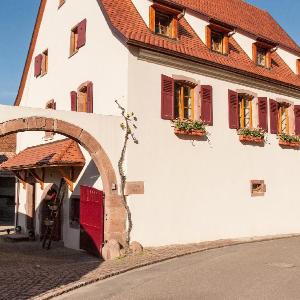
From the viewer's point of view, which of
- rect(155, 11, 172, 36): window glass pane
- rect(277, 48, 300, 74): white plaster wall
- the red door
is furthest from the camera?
rect(277, 48, 300, 74): white plaster wall

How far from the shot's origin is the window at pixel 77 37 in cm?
1557

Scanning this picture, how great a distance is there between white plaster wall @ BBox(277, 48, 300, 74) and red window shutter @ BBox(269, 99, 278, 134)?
3.35 m

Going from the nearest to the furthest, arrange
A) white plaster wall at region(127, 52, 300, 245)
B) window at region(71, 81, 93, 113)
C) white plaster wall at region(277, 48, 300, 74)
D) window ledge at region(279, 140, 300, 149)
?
1. white plaster wall at region(127, 52, 300, 245)
2. window at region(71, 81, 93, 113)
3. window ledge at region(279, 140, 300, 149)
4. white plaster wall at region(277, 48, 300, 74)

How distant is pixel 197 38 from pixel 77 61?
14.1 feet

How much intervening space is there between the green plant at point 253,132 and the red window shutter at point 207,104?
147cm

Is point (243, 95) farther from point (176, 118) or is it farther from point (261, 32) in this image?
point (261, 32)

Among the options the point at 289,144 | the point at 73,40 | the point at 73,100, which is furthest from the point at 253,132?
the point at 73,40

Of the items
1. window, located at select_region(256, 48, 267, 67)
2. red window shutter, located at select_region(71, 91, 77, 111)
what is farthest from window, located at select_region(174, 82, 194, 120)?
window, located at select_region(256, 48, 267, 67)

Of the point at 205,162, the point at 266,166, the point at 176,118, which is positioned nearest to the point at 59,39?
the point at 176,118

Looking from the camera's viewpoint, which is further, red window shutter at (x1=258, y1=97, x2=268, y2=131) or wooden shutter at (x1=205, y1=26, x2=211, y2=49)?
red window shutter at (x1=258, y1=97, x2=268, y2=131)

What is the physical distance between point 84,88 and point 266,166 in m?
7.20

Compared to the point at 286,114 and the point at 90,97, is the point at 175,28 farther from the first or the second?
the point at 286,114

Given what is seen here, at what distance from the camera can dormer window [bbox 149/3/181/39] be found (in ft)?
48.1

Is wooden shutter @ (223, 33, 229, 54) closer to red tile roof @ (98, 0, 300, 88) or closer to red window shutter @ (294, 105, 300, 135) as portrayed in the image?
red tile roof @ (98, 0, 300, 88)
